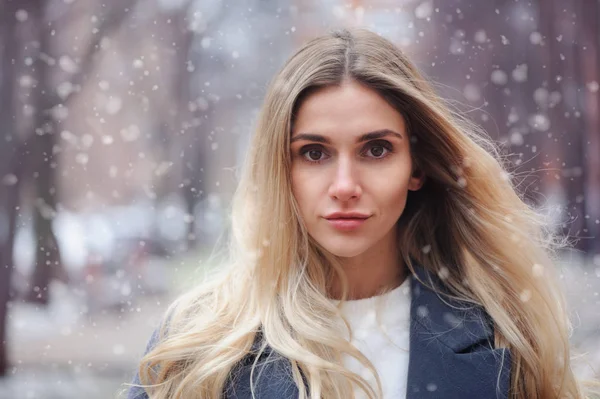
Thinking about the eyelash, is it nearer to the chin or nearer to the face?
the face

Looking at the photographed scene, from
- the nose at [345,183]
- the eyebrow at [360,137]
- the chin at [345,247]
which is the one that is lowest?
the chin at [345,247]

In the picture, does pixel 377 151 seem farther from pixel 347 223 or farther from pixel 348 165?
pixel 347 223

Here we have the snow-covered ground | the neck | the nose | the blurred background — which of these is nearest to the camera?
the nose

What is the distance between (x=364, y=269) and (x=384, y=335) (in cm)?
21

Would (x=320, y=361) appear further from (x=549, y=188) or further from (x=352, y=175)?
(x=549, y=188)

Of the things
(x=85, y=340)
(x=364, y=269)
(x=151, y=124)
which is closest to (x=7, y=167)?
(x=151, y=124)

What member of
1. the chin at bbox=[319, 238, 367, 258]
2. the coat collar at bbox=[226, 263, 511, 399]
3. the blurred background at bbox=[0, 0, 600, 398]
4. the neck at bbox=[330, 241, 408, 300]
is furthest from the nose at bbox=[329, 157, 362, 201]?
the blurred background at bbox=[0, 0, 600, 398]

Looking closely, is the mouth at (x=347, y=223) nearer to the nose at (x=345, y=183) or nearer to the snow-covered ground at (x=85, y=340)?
the nose at (x=345, y=183)

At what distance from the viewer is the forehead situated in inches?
80.7

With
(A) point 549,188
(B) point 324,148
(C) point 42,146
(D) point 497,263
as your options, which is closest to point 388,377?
(D) point 497,263

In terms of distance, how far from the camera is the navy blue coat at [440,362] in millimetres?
2084

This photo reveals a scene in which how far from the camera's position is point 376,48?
220 centimetres

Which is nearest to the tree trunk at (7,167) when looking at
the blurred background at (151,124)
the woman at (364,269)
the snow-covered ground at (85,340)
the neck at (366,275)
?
the blurred background at (151,124)

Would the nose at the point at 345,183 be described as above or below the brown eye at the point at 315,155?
below
